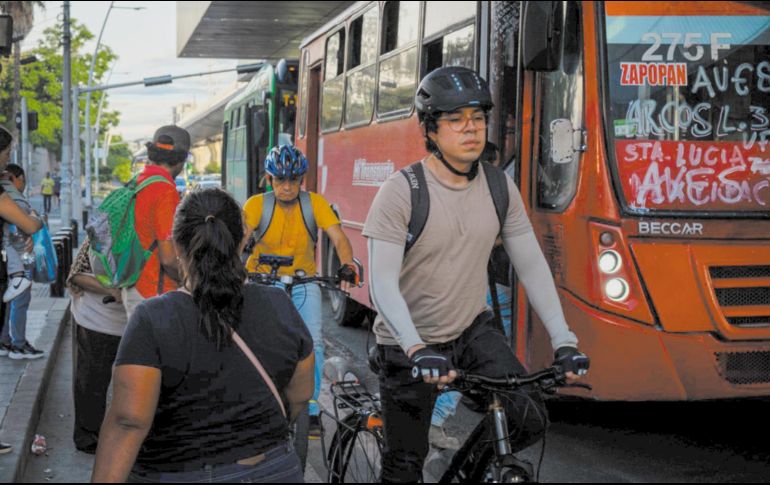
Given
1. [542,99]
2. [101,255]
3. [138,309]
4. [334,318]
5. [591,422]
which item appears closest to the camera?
[138,309]

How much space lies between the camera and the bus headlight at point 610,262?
20.5 ft

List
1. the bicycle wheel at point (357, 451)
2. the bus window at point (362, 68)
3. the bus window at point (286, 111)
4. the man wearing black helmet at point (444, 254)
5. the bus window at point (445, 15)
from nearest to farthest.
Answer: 1. the man wearing black helmet at point (444, 254)
2. the bicycle wheel at point (357, 451)
3. the bus window at point (445, 15)
4. the bus window at point (362, 68)
5. the bus window at point (286, 111)

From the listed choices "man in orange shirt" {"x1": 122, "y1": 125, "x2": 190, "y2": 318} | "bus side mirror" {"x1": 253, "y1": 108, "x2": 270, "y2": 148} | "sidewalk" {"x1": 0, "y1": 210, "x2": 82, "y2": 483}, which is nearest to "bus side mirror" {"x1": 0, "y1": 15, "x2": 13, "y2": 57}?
"sidewalk" {"x1": 0, "y1": 210, "x2": 82, "y2": 483}

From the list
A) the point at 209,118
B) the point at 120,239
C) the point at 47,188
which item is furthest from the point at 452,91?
the point at 209,118

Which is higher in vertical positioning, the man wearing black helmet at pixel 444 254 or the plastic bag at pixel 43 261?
the man wearing black helmet at pixel 444 254

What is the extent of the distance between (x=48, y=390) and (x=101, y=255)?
3028 millimetres

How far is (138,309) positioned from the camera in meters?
2.91

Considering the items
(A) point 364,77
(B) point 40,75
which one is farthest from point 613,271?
(B) point 40,75

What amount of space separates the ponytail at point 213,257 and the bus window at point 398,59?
640 cm

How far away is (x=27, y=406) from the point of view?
23.3ft

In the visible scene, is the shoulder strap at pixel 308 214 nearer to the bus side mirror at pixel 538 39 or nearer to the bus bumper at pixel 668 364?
the bus side mirror at pixel 538 39

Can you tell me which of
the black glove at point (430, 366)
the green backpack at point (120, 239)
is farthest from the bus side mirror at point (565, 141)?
the black glove at point (430, 366)

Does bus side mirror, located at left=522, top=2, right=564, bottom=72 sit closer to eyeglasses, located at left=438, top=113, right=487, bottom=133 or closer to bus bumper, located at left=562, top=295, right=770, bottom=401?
bus bumper, located at left=562, top=295, right=770, bottom=401

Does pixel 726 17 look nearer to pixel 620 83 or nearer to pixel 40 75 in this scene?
pixel 620 83
